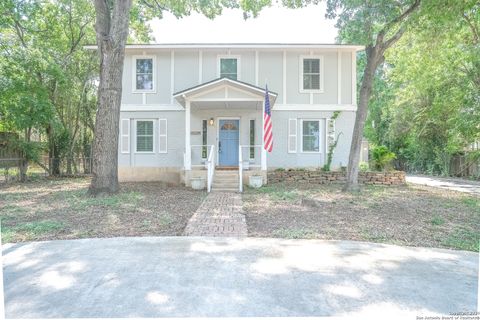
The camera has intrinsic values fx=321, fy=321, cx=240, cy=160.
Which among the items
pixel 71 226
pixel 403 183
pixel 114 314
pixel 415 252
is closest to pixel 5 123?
pixel 71 226

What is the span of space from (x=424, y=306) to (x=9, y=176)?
16.3 m

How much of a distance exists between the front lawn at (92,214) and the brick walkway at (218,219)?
0.83 ft

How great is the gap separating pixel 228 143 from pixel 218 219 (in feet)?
24.7

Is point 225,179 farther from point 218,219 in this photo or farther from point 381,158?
point 381,158

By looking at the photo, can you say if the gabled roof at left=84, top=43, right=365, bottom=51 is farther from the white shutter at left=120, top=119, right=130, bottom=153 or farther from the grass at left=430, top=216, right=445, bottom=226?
the grass at left=430, top=216, right=445, bottom=226

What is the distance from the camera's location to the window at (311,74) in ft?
46.2

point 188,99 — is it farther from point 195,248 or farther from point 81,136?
point 81,136

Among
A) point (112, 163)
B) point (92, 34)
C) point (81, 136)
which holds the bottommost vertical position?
point (112, 163)

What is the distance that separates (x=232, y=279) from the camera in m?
3.68

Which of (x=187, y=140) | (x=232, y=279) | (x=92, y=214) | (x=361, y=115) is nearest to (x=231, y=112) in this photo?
(x=187, y=140)

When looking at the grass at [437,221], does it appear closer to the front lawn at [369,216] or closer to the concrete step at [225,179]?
the front lawn at [369,216]

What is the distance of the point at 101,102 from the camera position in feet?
31.4

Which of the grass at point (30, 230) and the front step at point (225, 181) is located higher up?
the front step at point (225, 181)

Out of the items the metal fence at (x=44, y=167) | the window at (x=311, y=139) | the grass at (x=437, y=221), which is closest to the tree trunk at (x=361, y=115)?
the window at (x=311, y=139)
